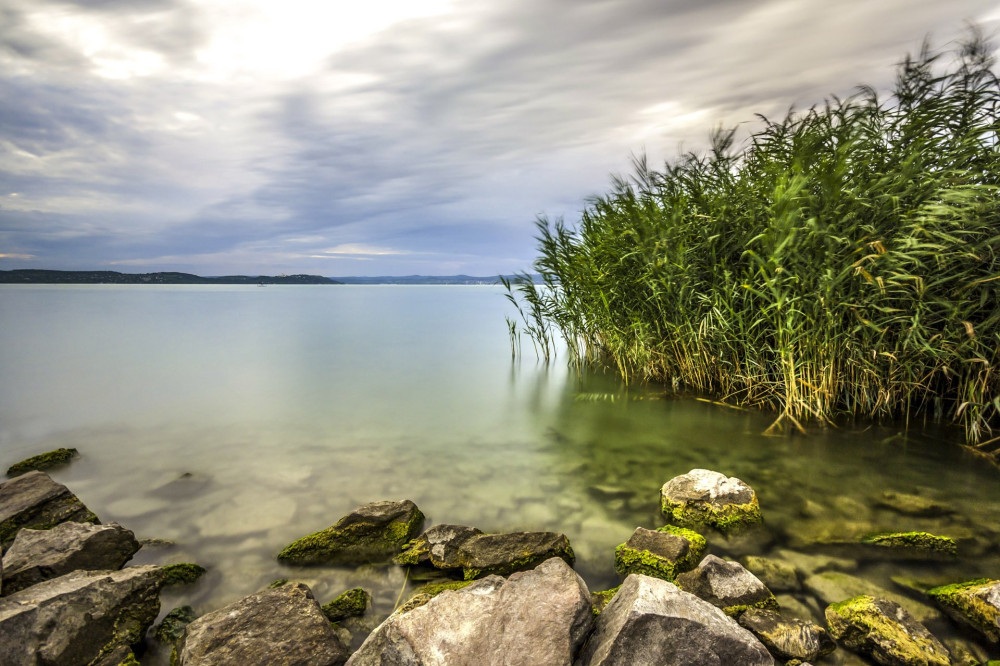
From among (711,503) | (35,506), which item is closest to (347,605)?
(711,503)

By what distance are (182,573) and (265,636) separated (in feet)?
4.45

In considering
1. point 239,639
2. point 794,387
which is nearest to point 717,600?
point 239,639

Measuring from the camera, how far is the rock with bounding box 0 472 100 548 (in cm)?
371

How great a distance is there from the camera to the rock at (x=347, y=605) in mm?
2809

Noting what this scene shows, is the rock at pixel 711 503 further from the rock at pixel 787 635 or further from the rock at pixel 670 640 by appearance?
the rock at pixel 670 640

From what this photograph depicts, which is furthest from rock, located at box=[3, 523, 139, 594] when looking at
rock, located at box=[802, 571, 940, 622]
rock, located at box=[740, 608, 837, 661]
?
rock, located at box=[802, 571, 940, 622]

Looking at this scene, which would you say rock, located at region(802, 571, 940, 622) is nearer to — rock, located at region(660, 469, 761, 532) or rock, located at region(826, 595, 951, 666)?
rock, located at region(826, 595, 951, 666)

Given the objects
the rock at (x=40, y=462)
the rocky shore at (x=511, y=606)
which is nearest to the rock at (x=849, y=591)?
the rocky shore at (x=511, y=606)

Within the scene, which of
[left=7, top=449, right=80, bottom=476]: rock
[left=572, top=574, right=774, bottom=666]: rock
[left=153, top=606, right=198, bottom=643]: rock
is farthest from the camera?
[left=7, top=449, right=80, bottom=476]: rock

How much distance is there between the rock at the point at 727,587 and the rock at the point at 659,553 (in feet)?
0.75

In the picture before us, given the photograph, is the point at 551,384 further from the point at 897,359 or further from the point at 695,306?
the point at 897,359

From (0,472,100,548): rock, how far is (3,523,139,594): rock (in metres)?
0.69

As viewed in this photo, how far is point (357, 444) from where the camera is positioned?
6.14 metres

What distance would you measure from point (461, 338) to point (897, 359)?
13.1 m
